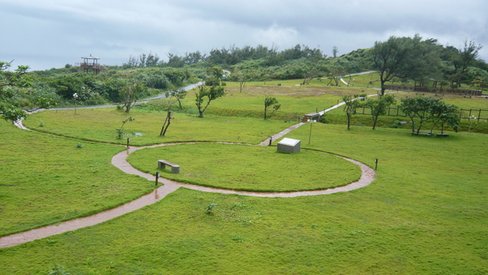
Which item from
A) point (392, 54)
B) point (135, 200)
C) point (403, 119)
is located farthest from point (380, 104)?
point (135, 200)

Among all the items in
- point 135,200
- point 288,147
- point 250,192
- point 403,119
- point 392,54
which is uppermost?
point 392,54

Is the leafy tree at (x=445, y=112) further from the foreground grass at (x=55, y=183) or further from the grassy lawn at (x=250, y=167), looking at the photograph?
the foreground grass at (x=55, y=183)

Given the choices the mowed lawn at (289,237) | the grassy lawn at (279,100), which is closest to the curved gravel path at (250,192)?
the mowed lawn at (289,237)

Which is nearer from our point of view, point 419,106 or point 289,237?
point 289,237

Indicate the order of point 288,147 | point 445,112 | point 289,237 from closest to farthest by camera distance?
point 289,237 → point 288,147 → point 445,112

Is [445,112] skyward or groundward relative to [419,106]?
groundward

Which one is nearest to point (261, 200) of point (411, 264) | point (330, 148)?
point (411, 264)

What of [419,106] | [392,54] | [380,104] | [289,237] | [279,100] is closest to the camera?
[289,237]

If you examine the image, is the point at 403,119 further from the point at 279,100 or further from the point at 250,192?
the point at 250,192

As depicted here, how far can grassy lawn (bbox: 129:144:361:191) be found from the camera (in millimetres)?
29047

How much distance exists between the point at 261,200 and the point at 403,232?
8.62m

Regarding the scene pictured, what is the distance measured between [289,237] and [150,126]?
38.5 meters

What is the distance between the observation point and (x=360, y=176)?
1298 inches

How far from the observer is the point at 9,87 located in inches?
886
